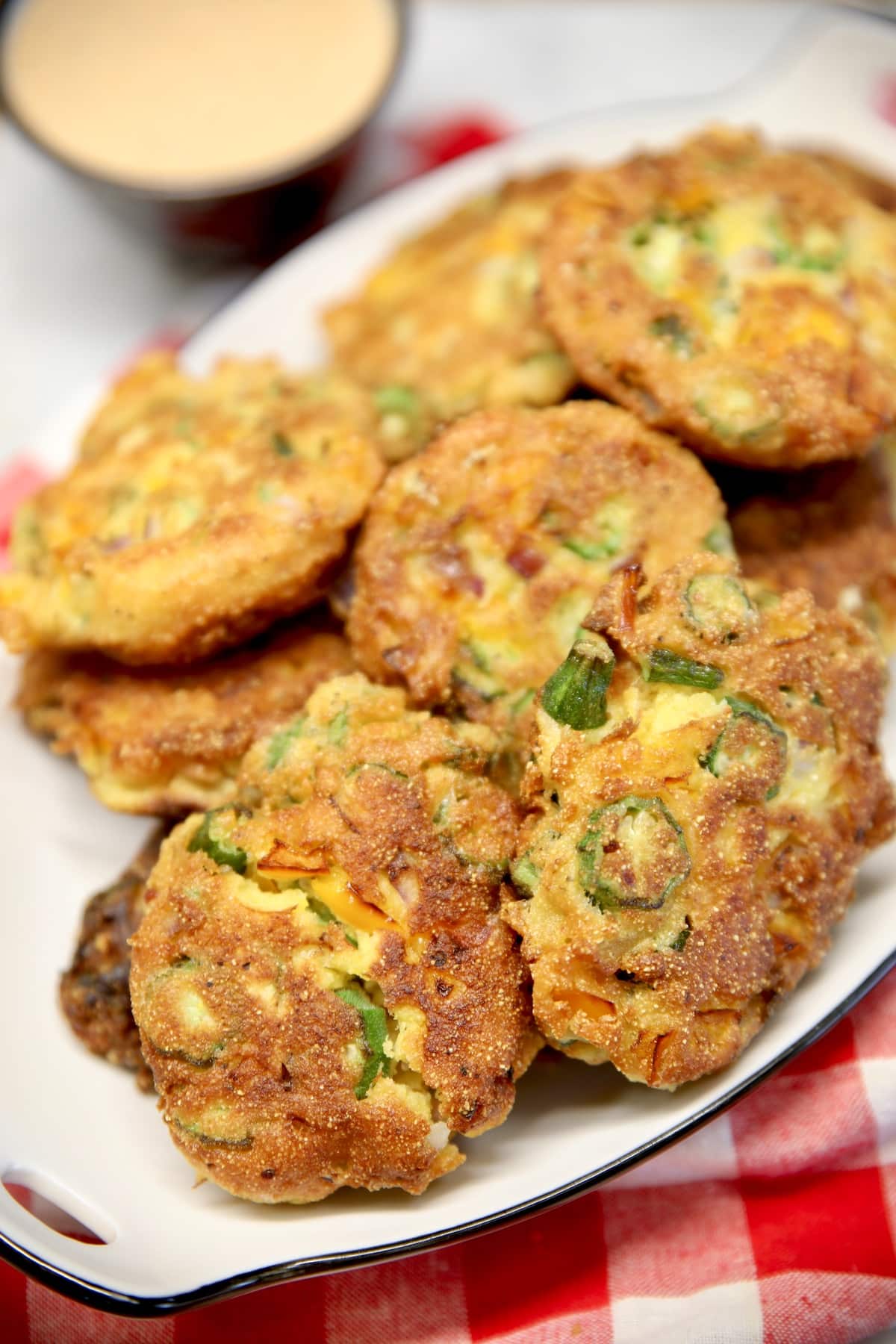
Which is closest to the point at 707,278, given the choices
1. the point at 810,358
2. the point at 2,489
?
the point at 810,358

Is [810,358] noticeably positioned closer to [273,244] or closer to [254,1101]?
[254,1101]

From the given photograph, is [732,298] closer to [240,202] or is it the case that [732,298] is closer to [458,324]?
[458,324]

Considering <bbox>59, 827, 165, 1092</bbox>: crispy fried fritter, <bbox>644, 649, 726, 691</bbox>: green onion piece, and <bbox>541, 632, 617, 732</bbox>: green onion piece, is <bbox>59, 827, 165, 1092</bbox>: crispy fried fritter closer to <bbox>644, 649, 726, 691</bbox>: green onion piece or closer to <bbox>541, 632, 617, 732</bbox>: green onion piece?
<bbox>541, 632, 617, 732</bbox>: green onion piece

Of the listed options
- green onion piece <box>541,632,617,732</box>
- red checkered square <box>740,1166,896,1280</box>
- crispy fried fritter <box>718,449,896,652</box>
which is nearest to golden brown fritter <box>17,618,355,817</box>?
green onion piece <box>541,632,617,732</box>

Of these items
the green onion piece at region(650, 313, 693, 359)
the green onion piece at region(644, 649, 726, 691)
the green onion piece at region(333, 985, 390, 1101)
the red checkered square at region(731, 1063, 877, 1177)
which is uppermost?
the green onion piece at region(650, 313, 693, 359)

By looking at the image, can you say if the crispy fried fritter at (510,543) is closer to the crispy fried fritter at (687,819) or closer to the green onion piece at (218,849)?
the crispy fried fritter at (687,819)

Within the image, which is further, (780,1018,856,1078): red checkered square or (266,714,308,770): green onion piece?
(780,1018,856,1078): red checkered square

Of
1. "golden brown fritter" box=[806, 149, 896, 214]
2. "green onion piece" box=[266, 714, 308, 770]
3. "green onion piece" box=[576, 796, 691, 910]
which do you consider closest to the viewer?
"green onion piece" box=[576, 796, 691, 910]
